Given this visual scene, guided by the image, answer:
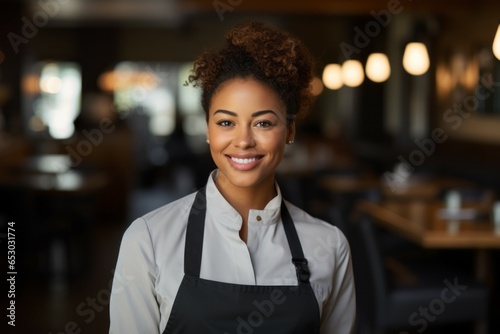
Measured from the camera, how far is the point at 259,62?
Result: 1725 mm

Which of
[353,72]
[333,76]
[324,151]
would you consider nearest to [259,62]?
[353,72]

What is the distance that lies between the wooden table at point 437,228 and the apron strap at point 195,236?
2.89 meters

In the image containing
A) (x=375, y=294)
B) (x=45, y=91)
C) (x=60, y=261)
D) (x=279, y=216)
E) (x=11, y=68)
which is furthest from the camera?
(x=45, y=91)

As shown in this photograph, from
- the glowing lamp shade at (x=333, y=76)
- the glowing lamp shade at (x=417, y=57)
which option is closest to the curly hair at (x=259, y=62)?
the glowing lamp shade at (x=417, y=57)

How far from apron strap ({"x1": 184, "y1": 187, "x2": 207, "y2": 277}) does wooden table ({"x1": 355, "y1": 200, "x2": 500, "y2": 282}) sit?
289 centimetres

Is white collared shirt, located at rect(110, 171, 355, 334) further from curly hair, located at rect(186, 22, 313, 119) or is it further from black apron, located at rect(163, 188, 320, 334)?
curly hair, located at rect(186, 22, 313, 119)

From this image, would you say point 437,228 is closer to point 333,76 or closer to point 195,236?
point 195,236

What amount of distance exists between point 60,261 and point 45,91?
38.0 feet

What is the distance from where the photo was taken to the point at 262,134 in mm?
1698

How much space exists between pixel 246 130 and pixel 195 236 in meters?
0.28

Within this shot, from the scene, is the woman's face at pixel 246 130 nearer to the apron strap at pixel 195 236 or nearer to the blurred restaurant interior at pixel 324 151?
the apron strap at pixel 195 236

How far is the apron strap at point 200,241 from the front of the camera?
1.70 meters

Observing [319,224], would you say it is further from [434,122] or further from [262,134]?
[434,122]

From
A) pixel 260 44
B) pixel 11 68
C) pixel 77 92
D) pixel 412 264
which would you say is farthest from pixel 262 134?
pixel 77 92
